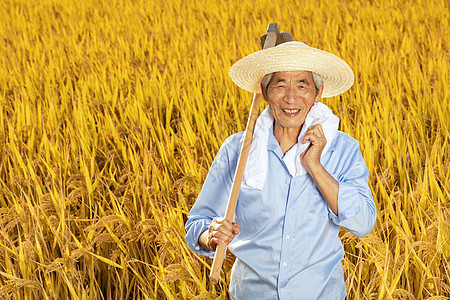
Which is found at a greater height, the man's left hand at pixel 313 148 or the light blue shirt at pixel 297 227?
the man's left hand at pixel 313 148

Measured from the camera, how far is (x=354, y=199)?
1.04 m

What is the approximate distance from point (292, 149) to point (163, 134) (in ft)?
5.35

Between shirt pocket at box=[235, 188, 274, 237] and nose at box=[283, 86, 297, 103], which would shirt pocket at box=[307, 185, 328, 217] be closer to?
shirt pocket at box=[235, 188, 274, 237]

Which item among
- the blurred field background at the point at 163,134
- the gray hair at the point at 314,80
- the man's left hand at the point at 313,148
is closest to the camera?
the man's left hand at the point at 313,148

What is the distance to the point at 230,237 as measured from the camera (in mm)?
1027

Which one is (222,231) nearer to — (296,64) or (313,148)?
(313,148)

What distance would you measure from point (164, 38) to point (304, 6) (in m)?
2.07

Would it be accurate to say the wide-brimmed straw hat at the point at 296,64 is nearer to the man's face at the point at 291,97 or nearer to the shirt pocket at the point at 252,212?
the man's face at the point at 291,97

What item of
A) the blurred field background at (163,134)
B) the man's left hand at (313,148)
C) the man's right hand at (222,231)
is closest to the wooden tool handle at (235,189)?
the man's right hand at (222,231)

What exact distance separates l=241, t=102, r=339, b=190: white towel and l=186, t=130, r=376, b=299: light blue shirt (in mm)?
22

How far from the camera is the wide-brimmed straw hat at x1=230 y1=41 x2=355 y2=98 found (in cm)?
110

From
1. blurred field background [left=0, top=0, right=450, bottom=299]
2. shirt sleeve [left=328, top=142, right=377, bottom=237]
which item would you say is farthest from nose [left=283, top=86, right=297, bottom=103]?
blurred field background [left=0, top=0, right=450, bottom=299]

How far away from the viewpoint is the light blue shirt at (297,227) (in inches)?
42.7

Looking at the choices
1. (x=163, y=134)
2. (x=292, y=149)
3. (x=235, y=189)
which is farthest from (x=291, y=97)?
(x=163, y=134)
